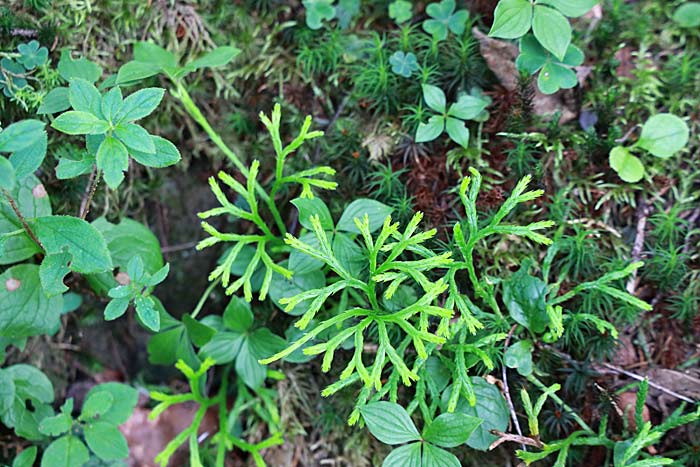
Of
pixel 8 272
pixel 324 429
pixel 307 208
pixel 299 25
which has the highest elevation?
pixel 299 25

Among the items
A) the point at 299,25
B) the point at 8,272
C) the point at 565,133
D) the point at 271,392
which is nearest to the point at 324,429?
the point at 271,392

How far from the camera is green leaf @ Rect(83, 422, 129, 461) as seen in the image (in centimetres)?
211

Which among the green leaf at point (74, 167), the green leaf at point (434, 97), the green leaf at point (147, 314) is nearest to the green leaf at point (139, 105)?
the green leaf at point (74, 167)

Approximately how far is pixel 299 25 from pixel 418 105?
68 centimetres

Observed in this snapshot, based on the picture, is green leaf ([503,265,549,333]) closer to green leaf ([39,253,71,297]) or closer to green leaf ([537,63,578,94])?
green leaf ([537,63,578,94])

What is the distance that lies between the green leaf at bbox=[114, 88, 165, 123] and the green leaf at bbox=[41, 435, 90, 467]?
4.01 feet

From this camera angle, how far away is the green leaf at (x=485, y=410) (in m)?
1.85

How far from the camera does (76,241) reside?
178 centimetres

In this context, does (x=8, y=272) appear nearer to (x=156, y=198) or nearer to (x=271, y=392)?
(x=156, y=198)

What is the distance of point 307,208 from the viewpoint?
76.3 inches

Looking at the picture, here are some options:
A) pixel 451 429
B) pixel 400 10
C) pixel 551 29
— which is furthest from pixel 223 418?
pixel 551 29

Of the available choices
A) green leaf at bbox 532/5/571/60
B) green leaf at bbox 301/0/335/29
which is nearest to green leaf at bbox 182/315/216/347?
green leaf at bbox 301/0/335/29

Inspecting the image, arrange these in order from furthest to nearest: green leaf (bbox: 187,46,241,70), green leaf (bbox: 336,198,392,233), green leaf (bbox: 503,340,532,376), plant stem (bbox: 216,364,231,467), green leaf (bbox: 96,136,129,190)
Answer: plant stem (bbox: 216,364,231,467), green leaf (bbox: 187,46,241,70), green leaf (bbox: 336,198,392,233), green leaf (bbox: 503,340,532,376), green leaf (bbox: 96,136,129,190)

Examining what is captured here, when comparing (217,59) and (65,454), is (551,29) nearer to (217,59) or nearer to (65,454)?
(217,59)
